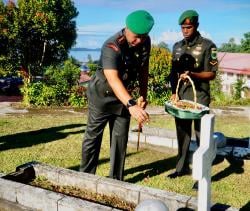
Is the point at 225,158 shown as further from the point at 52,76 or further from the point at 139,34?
the point at 52,76

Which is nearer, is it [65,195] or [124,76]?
[65,195]

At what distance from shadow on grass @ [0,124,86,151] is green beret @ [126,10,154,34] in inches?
184

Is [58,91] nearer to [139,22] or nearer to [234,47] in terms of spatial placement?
[139,22]

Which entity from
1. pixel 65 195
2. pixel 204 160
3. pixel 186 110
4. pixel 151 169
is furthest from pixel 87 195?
pixel 151 169

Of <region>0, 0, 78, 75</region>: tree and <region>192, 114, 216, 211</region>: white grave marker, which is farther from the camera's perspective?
<region>0, 0, 78, 75</region>: tree

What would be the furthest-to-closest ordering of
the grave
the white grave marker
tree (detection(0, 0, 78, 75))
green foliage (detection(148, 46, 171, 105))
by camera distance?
tree (detection(0, 0, 78, 75)) → green foliage (detection(148, 46, 171, 105)) → the grave → the white grave marker

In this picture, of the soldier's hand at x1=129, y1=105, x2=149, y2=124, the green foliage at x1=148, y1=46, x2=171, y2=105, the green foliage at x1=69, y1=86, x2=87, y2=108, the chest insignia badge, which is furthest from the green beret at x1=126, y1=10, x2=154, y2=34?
the green foliage at x1=148, y1=46, x2=171, y2=105

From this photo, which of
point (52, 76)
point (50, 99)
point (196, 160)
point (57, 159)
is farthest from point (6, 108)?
point (196, 160)

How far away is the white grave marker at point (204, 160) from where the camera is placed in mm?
3172

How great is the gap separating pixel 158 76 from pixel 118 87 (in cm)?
1318

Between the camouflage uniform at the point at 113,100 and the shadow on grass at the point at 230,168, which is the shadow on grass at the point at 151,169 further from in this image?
the camouflage uniform at the point at 113,100

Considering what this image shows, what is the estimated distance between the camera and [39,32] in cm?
1828

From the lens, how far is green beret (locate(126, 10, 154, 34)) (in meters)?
4.04

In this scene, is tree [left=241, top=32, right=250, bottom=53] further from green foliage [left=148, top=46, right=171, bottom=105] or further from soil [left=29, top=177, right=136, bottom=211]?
soil [left=29, top=177, right=136, bottom=211]
